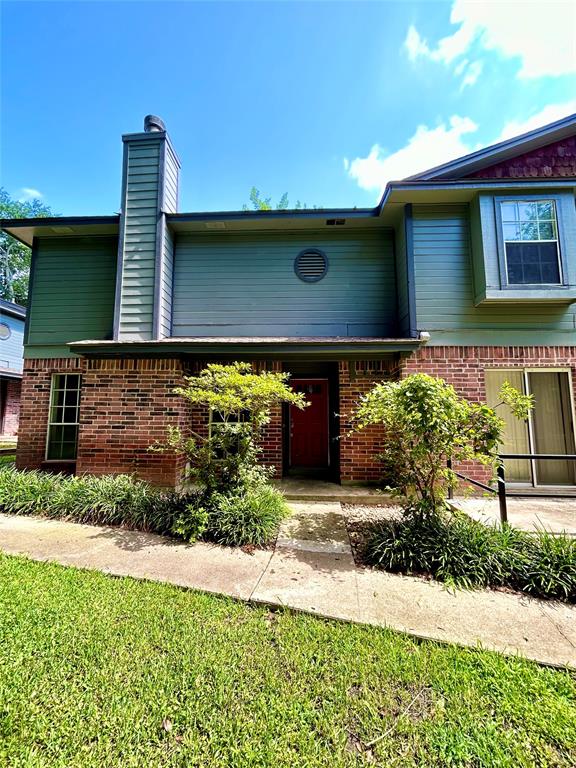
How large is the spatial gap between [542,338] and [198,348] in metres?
6.53

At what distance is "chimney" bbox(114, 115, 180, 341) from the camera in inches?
270

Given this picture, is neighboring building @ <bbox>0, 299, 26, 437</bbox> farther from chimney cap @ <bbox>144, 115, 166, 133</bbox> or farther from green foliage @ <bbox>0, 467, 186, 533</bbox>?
green foliage @ <bbox>0, 467, 186, 533</bbox>

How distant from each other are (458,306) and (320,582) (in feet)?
18.3

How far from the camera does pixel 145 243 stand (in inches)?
277

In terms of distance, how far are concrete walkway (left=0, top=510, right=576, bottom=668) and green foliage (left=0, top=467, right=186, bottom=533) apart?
0.63ft

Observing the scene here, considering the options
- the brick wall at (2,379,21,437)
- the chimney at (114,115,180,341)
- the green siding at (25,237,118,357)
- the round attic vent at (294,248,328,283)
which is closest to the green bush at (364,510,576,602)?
the round attic vent at (294,248,328,283)

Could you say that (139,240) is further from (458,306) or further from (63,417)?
(458,306)

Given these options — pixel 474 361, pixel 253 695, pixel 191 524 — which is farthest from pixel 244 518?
pixel 474 361

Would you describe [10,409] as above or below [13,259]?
below

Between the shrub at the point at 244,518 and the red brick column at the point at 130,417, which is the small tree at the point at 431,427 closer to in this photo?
the shrub at the point at 244,518

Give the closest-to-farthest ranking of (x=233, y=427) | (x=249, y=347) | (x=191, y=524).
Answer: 1. (x=191, y=524)
2. (x=233, y=427)
3. (x=249, y=347)

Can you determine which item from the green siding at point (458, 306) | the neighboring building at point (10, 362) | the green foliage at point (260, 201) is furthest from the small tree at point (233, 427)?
the green foliage at point (260, 201)

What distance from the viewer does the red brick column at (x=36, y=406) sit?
22.9 feet

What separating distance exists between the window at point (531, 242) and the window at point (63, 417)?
9.13 m
